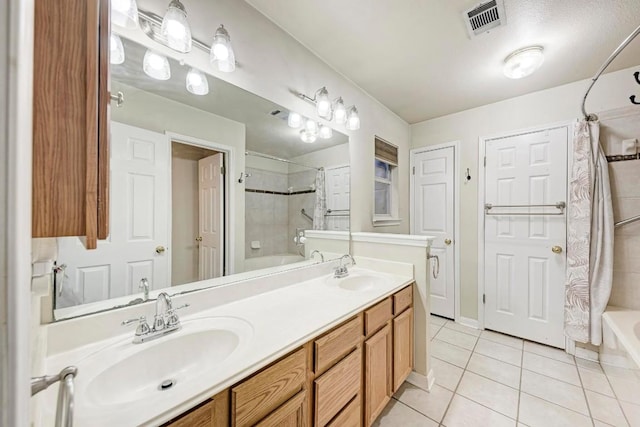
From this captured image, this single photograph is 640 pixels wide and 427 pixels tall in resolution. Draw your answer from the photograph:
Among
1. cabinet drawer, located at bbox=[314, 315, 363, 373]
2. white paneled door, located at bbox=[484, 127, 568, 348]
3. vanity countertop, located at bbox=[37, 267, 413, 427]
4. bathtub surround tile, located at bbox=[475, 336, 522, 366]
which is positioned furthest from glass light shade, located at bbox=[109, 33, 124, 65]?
bathtub surround tile, located at bbox=[475, 336, 522, 366]

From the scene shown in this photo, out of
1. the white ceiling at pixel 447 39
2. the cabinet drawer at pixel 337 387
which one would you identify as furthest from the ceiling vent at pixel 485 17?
the cabinet drawer at pixel 337 387

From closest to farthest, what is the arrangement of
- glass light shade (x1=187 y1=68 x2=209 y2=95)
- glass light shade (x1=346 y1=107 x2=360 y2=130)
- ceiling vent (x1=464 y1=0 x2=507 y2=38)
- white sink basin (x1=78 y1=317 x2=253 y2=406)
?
white sink basin (x1=78 y1=317 x2=253 y2=406) < glass light shade (x1=187 y1=68 x2=209 y2=95) < ceiling vent (x1=464 y1=0 x2=507 y2=38) < glass light shade (x1=346 y1=107 x2=360 y2=130)

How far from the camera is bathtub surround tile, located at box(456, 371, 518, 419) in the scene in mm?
1563

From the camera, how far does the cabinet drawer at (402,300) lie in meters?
1.56

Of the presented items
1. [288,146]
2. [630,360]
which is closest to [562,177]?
[630,360]

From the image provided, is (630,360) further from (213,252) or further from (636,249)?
(213,252)

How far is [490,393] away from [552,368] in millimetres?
738

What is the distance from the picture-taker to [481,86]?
7.40 feet

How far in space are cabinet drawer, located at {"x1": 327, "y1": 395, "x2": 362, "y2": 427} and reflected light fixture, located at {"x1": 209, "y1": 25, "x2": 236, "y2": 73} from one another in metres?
1.73

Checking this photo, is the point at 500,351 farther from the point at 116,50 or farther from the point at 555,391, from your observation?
the point at 116,50

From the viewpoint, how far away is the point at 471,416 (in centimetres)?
150

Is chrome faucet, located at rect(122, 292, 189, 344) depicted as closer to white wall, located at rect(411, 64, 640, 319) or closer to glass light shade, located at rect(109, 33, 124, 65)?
glass light shade, located at rect(109, 33, 124, 65)

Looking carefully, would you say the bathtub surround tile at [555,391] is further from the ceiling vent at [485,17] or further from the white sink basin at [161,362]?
the ceiling vent at [485,17]

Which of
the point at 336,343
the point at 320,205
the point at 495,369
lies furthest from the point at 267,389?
the point at 495,369
